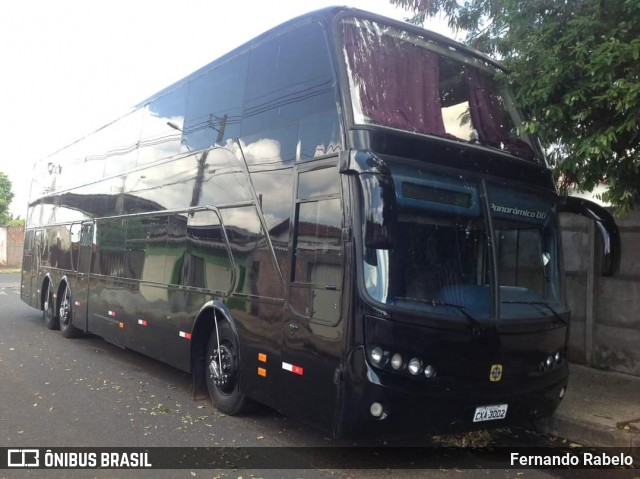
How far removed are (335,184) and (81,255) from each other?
8.08 meters

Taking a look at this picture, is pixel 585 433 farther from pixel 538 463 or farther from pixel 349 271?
pixel 349 271

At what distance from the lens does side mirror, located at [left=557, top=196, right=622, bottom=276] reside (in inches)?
218

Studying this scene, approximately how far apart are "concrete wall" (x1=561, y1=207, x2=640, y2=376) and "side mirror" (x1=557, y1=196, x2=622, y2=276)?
88.6 inches

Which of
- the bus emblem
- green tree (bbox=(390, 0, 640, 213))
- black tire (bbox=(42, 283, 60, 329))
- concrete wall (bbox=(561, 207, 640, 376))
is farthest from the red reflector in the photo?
black tire (bbox=(42, 283, 60, 329))

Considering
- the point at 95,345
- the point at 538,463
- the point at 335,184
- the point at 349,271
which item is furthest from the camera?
the point at 95,345

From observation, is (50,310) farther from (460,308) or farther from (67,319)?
(460,308)

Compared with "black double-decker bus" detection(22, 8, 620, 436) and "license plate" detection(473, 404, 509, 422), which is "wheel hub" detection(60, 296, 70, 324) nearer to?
"black double-decker bus" detection(22, 8, 620, 436)

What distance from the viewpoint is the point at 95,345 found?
11172 millimetres

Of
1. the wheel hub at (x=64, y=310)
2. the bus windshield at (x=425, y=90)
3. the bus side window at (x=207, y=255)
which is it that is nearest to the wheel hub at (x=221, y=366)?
the bus side window at (x=207, y=255)

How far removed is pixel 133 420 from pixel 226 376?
109cm

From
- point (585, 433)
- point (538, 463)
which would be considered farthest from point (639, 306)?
point (538, 463)

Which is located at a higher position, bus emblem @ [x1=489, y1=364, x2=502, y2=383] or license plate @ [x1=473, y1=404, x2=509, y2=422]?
bus emblem @ [x1=489, y1=364, x2=502, y2=383]

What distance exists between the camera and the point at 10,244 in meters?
38.4

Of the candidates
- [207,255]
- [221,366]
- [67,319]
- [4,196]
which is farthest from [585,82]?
[4,196]
